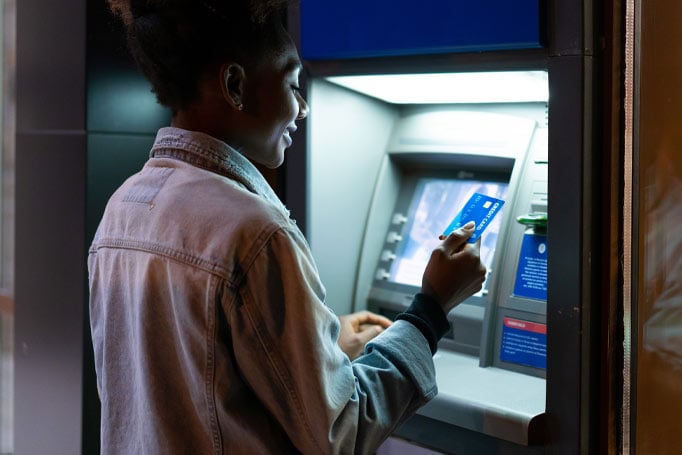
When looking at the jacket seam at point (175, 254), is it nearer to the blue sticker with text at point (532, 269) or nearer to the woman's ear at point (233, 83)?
the woman's ear at point (233, 83)

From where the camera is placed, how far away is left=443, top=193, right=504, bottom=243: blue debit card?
1873 millimetres

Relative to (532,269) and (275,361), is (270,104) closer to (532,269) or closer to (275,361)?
(275,361)

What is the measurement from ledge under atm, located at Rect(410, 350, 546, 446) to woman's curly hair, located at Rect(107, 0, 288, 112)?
85 cm

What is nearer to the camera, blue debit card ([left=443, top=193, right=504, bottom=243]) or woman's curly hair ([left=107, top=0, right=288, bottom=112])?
woman's curly hair ([left=107, top=0, right=288, bottom=112])

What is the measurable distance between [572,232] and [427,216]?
71 centimetres

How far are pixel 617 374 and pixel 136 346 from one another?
92 centimetres

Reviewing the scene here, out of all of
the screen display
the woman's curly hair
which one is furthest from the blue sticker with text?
the woman's curly hair

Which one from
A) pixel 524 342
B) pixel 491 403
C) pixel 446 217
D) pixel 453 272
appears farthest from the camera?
pixel 446 217

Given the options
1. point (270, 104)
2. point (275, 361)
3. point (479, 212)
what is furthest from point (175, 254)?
point (479, 212)

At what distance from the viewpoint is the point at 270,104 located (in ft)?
5.36

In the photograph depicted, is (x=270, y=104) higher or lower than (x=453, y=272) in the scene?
higher

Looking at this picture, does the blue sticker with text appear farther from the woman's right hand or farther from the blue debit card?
the woman's right hand

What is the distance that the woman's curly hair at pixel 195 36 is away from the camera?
61.1 inches

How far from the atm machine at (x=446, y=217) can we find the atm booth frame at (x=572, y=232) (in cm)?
10
